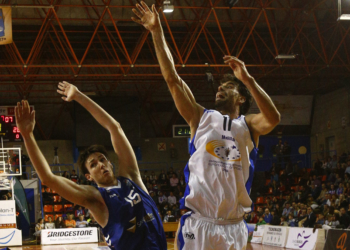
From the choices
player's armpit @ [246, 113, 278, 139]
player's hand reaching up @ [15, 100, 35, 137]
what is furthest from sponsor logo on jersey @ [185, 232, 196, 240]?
player's hand reaching up @ [15, 100, 35, 137]

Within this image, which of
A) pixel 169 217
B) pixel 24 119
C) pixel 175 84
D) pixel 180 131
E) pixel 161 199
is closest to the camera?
pixel 24 119

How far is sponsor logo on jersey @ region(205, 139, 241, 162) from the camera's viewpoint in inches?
139

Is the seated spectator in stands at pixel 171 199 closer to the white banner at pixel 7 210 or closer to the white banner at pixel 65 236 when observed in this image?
the white banner at pixel 65 236

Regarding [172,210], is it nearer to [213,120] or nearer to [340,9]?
[340,9]

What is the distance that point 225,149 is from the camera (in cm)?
354

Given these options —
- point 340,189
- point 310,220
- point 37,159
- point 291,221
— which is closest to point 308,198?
point 340,189

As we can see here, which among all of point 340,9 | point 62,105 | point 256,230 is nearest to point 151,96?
point 62,105

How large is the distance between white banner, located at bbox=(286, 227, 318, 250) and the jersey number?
35.5 ft

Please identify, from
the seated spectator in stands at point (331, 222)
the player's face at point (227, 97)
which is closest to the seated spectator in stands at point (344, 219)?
the seated spectator in stands at point (331, 222)

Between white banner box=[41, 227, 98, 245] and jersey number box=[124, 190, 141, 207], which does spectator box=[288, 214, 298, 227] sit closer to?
white banner box=[41, 227, 98, 245]

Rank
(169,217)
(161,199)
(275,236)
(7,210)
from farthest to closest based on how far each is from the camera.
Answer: (161,199) → (169,217) → (7,210) → (275,236)

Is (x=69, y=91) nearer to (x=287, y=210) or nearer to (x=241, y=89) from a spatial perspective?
(x=241, y=89)

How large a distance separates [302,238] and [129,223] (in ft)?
38.6

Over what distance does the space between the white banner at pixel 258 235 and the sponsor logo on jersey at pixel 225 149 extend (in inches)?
555
